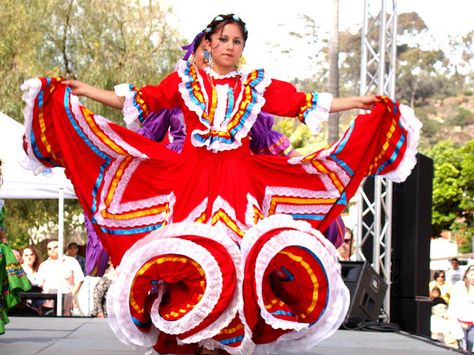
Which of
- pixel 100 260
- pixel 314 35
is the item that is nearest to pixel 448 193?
pixel 314 35

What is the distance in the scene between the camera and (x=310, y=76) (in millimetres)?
69375

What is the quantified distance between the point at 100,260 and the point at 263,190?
1.51 metres

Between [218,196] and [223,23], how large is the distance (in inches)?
32.1

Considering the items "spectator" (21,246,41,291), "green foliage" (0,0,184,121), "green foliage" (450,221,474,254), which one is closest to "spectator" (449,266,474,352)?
"spectator" (21,246,41,291)

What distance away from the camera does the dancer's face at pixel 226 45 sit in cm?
495

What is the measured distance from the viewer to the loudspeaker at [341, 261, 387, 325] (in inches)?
332

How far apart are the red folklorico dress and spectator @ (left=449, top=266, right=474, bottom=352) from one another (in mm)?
4572

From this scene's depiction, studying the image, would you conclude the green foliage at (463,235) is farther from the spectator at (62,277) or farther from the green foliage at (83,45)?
the spectator at (62,277)

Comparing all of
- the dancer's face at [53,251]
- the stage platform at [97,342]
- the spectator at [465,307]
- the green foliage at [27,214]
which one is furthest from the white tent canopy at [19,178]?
the green foliage at [27,214]

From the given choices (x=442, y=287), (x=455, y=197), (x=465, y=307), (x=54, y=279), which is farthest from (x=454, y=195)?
(x=465, y=307)

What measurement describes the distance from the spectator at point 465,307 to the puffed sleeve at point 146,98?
512 cm

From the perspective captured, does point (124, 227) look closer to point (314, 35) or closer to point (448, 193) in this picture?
point (448, 193)

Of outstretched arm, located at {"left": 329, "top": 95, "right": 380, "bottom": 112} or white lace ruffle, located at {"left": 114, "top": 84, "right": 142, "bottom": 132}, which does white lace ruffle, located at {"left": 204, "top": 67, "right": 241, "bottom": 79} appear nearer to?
white lace ruffle, located at {"left": 114, "top": 84, "right": 142, "bottom": 132}

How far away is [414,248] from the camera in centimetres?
995
